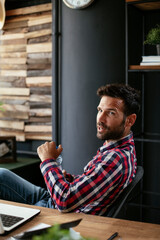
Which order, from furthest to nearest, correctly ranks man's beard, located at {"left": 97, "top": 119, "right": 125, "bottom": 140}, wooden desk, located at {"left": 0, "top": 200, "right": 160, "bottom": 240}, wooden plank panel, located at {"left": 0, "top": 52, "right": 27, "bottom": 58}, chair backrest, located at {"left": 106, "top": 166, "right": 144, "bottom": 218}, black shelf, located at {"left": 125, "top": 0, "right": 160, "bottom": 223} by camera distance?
wooden plank panel, located at {"left": 0, "top": 52, "right": 27, "bottom": 58} < black shelf, located at {"left": 125, "top": 0, "right": 160, "bottom": 223} < man's beard, located at {"left": 97, "top": 119, "right": 125, "bottom": 140} < chair backrest, located at {"left": 106, "top": 166, "right": 144, "bottom": 218} < wooden desk, located at {"left": 0, "top": 200, "right": 160, "bottom": 240}

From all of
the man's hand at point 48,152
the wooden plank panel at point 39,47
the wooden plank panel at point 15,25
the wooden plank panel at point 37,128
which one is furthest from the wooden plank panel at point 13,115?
the man's hand at point 48,152

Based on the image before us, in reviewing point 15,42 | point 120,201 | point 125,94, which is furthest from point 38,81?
point 120,201

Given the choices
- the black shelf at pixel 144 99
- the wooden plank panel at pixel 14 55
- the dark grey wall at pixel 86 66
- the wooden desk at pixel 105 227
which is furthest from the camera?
the wooden plank panel at pixel 14 55

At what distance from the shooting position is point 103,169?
5.91ft

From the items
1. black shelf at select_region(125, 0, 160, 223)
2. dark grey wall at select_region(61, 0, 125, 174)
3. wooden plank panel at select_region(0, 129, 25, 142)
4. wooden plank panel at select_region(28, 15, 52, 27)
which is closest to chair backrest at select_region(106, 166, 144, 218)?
black shelf at select_region(125, 0, 160, 223)

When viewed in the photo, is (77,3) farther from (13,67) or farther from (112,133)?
(112,133)

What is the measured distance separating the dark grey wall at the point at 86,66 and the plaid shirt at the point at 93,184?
4.49 ft

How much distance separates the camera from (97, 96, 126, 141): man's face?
2094mm

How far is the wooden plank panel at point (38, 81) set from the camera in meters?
3.85

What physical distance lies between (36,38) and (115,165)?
8.10 ft

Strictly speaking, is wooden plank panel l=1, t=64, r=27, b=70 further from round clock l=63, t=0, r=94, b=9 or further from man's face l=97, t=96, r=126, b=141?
man's face l=97, t=96, r=126, b=141

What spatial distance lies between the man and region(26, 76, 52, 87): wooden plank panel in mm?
1744

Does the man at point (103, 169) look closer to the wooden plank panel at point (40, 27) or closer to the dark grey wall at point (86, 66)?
the dark grey wall at point (86, 66)

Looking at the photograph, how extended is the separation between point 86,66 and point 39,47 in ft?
2.85
